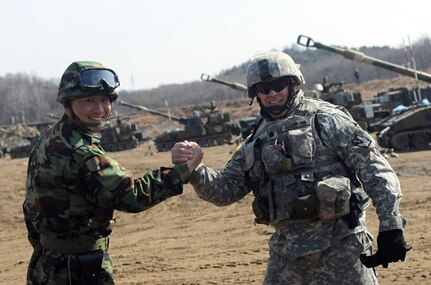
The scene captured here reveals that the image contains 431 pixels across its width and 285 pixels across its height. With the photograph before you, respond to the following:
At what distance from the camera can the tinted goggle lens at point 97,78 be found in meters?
3.38

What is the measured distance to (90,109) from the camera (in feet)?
11.2

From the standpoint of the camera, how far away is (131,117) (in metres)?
63.7

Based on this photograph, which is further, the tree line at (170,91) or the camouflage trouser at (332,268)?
the tree line at (170,91)

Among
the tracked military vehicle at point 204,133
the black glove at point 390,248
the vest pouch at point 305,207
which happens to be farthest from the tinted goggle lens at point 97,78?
the tracked military vehicle at point 204,133

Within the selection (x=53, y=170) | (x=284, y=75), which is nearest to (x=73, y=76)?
(x=53, y=170)

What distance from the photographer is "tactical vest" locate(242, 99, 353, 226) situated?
3584 mm

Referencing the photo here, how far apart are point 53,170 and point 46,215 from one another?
0.22 metres

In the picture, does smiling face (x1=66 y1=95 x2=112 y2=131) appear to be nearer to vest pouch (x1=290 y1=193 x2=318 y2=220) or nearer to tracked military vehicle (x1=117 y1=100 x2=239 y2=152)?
vest pouch (x1=290 y1=193 x2=318 y2=220)

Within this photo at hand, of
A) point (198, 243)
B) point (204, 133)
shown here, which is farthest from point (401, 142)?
point (204, 133)

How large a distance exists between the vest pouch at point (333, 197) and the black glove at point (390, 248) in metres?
0.25

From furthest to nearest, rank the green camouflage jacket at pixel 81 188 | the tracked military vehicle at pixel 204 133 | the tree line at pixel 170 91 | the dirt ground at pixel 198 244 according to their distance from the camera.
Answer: the tree line at pixel 170 91 → the tracked military vehicle at pixel 204 133 → the dirt ground at pixel 198 244 → the green camouflage jacket at pixel 81 188

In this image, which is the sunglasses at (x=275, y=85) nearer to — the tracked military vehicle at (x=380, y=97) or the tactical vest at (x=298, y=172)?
the tactical vest at (x=298, y=172)

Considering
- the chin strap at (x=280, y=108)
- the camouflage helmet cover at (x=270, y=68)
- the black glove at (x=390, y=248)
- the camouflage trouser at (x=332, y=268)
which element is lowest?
the camouflage trouser at (x=332, y=268)

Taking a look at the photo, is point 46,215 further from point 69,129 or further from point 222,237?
point 222,237
